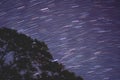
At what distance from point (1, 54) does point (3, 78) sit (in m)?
1.14

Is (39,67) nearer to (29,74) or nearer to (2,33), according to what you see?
(29,74)

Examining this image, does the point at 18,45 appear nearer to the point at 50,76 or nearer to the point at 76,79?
the point at 50,76

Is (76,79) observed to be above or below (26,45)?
below

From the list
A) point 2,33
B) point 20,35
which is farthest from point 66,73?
point 2,33

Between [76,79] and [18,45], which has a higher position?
[18,45]

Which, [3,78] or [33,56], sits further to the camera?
[33,56]

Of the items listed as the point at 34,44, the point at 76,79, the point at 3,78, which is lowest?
the point at 76,79

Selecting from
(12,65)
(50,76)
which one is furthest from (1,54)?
(50,76)

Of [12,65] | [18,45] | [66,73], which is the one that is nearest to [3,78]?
[12,65]

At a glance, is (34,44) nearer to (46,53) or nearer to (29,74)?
(46,53)

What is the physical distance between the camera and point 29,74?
9.72 m

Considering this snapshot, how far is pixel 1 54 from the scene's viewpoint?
10.0 m

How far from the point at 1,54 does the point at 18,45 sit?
31.8 inches

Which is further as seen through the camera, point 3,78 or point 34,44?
point 34,44
